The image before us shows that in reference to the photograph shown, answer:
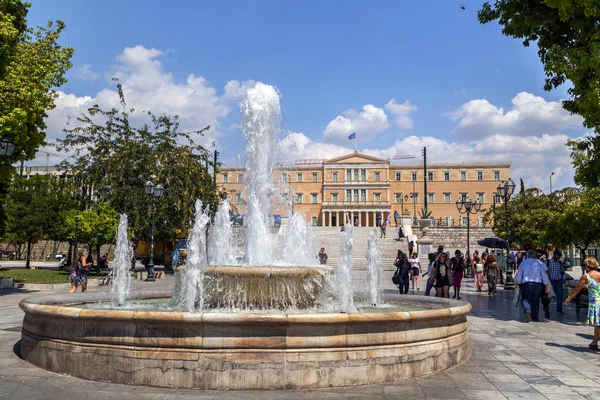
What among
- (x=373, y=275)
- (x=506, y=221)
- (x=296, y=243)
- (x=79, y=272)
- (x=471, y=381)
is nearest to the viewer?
(x=471, y=381)

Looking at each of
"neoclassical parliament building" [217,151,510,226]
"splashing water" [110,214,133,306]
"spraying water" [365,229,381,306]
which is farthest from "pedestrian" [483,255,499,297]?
"neoclassical parliament building" [217,151,510,226]

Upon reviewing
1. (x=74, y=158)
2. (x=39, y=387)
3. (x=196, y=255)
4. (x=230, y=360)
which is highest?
(x=74, y=158)

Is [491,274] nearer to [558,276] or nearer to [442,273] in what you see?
[558,276]

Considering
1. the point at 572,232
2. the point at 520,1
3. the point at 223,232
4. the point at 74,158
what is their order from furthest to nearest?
1. the point at 74,158
2. the point at 572,232
3. the point at 223,232
4. the point at 520,1

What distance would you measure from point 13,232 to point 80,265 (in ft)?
66.0

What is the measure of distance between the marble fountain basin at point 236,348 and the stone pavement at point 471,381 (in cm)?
13

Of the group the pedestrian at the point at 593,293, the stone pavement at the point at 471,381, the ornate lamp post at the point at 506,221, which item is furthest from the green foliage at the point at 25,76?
the ornate lamp post at the point at 506,221

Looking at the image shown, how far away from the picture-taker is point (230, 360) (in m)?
5.10

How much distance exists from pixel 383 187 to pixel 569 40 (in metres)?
72.0

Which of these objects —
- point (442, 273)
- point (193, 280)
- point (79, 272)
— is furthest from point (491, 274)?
point (79, 272)

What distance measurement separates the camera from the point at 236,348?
5113 millimetres

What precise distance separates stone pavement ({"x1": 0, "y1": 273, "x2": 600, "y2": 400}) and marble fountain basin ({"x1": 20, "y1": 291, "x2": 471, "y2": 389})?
0.42 ft

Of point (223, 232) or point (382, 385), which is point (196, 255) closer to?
point (382, 385)

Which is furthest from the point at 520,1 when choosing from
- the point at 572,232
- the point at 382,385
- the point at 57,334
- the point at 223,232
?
the point at 57,334
